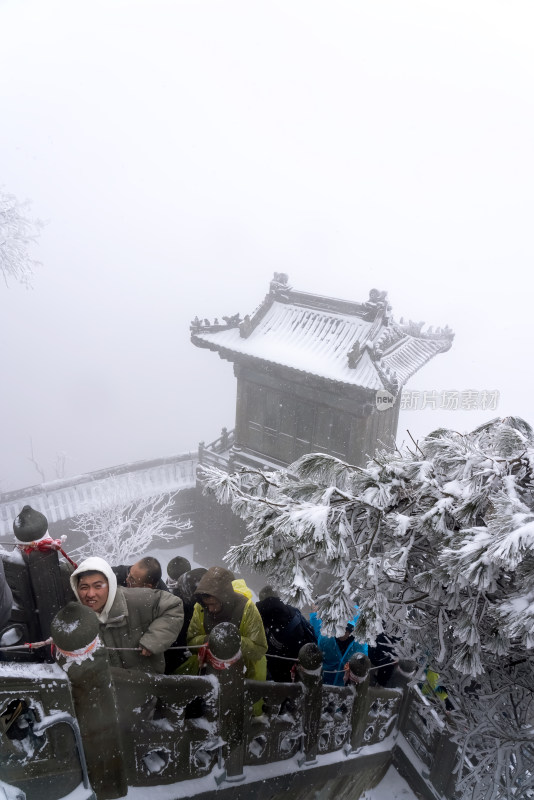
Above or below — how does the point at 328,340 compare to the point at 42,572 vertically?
above

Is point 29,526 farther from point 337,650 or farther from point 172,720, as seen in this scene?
point 337,650

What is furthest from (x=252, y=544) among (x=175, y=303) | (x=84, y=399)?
(x=175, y=303)

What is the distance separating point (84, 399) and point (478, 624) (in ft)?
213

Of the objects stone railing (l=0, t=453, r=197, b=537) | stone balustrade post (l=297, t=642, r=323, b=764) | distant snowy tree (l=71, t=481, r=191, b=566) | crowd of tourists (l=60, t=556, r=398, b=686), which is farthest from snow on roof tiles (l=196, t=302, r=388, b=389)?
stone balustrade post (l=297, t=642, r=323, b=764)

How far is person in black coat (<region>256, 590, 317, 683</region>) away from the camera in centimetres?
399

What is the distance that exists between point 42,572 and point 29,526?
447mm

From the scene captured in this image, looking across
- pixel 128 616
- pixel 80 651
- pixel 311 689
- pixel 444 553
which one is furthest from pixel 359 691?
pixel 80 651

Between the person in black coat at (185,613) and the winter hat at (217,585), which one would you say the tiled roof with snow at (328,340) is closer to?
the person in black coat at (185,613)

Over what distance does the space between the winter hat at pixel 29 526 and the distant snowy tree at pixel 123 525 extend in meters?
10.0

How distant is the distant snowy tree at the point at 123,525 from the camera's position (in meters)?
13.2

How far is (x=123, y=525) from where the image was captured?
43.7ft

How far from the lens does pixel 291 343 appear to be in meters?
12.6

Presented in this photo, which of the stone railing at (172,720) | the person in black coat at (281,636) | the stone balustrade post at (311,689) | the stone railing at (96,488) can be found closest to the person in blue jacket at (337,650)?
the person in black coat at (281,636)
